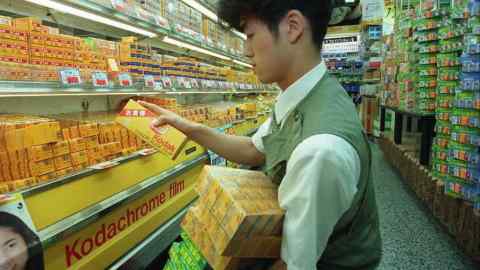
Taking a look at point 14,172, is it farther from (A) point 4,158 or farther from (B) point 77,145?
(B) point 77,145

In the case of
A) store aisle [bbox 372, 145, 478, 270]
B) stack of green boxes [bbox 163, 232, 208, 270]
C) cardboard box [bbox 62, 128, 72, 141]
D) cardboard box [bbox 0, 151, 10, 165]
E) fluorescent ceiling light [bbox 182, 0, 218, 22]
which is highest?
fluorescent ceiling light [bbox 182, 0, 218, 22]

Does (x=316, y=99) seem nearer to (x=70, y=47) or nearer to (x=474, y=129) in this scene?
(x=70, y=47)

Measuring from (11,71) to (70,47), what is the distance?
48 cm

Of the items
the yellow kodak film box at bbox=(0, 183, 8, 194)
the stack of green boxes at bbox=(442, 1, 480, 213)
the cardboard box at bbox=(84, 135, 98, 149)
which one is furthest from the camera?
the stack of green boxes at bbox=(442, 1, 480, 213)

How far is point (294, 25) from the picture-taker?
1001mm

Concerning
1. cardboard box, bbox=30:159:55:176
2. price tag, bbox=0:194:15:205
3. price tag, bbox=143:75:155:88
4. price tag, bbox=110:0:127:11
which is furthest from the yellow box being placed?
price tag, bbox=143:75:155:88

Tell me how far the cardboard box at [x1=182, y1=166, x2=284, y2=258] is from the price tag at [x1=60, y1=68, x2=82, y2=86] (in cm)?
99

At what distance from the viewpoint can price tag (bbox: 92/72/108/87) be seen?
→ 1.91 meters

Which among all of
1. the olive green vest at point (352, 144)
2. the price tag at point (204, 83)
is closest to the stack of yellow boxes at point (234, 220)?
the olive green vest at point (352, 144)

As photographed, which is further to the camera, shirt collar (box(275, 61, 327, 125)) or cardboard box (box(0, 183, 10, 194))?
cardboard box (box(0, 183, 10, 194))

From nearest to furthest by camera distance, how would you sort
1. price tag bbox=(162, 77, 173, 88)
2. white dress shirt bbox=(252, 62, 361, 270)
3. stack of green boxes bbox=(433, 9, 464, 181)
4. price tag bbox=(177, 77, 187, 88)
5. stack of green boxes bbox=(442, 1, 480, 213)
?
white dress shirt bbox=(252, 62, 361, 270), stack of green boxes bbox=(442, 1, 480, 213), price tag bbox=(162, 77, 173, 88), stack of green boxes bbox=(433, 9, 464, 181), price tag bbox=(177, 77, 187, 88)

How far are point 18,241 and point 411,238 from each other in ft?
9.30

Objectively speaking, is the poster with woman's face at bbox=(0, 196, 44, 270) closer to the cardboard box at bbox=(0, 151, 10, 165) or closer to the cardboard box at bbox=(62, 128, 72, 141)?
the cardboard box at bbox=(0, 151, 10, 165)

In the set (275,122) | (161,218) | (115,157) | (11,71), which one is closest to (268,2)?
(275,122)
